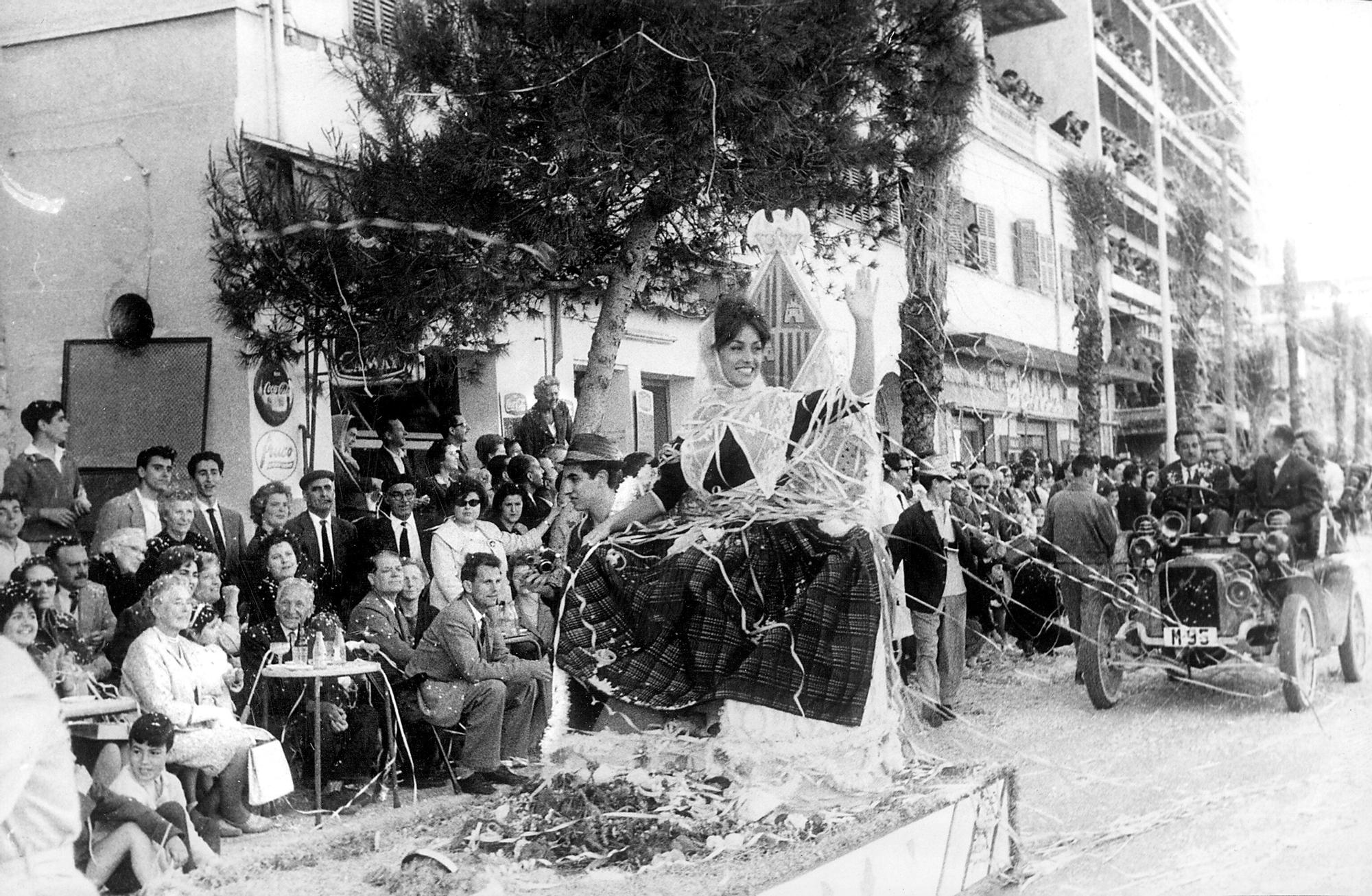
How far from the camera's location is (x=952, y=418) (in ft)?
10.1

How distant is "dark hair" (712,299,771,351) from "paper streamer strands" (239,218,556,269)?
40 centimetres

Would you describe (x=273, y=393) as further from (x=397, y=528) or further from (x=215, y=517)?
(x=397, y=528)

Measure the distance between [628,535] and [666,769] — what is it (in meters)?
0.53

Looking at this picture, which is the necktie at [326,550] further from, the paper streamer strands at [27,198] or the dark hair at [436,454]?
the paper streamer strands at [27,198]

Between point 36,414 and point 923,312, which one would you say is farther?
point 923,312

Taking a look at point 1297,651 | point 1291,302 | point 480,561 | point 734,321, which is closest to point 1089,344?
point 1291,302

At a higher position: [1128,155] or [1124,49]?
[1124,49]

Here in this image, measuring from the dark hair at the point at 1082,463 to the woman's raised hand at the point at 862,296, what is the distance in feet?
2.61

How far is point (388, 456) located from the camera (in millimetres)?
2879

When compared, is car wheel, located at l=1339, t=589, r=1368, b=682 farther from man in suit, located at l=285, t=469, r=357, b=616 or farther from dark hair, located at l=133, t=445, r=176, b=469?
dark hair, located at l=133, t=445, r=176, b=469

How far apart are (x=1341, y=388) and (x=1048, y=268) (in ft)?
3.01

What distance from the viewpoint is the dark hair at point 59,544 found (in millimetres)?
1985

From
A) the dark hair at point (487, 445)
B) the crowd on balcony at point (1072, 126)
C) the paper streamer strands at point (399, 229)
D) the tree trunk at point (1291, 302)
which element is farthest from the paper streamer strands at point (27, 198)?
the tree trunk at point (1291, 302)

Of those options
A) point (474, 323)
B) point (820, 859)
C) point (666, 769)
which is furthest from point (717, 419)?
point (820, 859)
